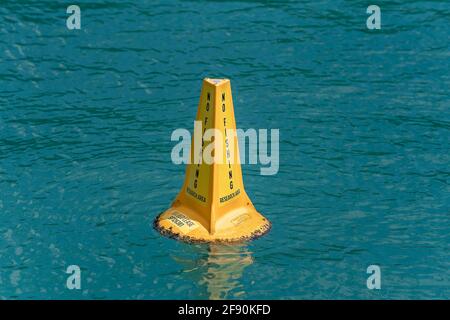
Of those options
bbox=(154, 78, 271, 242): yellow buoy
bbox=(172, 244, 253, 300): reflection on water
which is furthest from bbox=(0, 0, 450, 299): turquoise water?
bbox=(154, 78, 271, 242): yellow buoy

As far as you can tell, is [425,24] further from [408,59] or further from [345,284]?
[345,284]

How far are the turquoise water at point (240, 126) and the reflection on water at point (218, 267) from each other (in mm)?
21

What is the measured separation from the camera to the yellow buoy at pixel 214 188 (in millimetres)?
11641

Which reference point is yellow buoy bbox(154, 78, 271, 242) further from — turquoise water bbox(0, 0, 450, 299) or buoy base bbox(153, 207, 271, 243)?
turquoise water bbox(0, 0, 450, 299)

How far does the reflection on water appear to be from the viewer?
10891mm

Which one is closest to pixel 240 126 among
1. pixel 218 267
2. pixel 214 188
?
pixel 214 188

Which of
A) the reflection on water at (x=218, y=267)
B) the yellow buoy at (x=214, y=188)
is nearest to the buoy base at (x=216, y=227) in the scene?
the yellow buoy at (x=214, y=188)

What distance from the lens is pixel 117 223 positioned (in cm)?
1224

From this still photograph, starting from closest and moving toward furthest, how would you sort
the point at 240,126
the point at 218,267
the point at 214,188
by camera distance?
the point at 218,267 → the point at 214,188 → the point at 240,126

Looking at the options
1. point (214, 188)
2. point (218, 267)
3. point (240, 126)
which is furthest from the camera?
point (240, 126)

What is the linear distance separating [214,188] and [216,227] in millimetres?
443

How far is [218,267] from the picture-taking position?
11344 mm

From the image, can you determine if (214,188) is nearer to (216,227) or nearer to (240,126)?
(216,227)

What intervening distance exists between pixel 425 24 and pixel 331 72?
2.18 meters
